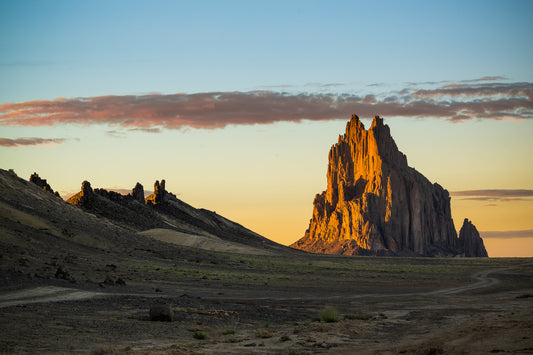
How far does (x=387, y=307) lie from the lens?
3972 cm

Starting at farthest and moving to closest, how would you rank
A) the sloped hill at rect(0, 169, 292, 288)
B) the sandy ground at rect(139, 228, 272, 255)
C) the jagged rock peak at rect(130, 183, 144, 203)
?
the jagged rock peak at rect(130, 183, 144, 203)
the sandy ground at rect(139, 228, 272, 255)
the sloped hill at rect(0, 169, 292, 288)

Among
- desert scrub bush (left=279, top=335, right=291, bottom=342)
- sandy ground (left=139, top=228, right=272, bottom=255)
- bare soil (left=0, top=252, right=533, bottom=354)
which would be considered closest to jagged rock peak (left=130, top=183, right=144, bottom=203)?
sandy ground (left=139, top=228, right=272, bottom=255)

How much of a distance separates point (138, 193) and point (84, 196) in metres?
30.3

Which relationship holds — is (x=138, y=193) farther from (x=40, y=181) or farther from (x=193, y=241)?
(x=40, y=181)

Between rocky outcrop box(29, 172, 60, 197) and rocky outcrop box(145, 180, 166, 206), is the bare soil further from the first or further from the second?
rocky outcrop box(145, 180, 166, 206)

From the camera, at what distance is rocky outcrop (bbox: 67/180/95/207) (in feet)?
473

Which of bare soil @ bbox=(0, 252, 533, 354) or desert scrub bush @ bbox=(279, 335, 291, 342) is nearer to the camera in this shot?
bare soil @ bbox=(0, 252, 533, 354)

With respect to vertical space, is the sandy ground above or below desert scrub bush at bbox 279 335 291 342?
below

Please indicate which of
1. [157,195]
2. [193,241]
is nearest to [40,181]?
[193,241]

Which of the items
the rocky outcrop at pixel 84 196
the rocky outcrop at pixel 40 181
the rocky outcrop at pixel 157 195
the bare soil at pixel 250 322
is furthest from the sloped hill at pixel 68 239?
the rocky outcrop at pixel 157 195

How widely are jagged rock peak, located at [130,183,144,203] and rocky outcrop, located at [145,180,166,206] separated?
1406 cm

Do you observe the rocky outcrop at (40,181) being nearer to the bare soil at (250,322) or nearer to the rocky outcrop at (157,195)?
the rocky outcrop at (157,195)

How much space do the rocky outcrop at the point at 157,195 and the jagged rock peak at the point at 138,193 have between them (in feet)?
46.1

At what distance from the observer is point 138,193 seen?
175750 mm
